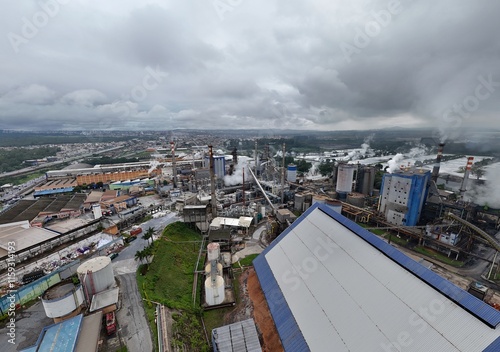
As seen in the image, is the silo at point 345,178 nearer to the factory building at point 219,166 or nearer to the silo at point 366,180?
the silo at point 366,180

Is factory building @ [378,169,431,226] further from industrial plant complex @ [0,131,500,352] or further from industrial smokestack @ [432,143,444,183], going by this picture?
industrial smokestack @ [432,143,444,183]

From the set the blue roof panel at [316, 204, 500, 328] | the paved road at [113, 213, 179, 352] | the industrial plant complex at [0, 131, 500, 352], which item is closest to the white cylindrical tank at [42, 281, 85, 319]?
the industrial plant complex at [0, 131, 500, 352]

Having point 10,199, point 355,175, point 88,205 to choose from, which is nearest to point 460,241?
point 355,175

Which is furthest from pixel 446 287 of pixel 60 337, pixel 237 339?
pixel 60 337

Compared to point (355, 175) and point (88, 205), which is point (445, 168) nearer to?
point (355, 175)

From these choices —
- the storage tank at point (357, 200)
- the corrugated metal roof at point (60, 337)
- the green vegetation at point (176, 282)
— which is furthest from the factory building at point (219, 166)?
the corrugated metal roof at point (60, 337)

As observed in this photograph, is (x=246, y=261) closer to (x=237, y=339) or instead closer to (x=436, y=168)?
(x=237, y=339)

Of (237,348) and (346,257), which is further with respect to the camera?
(346,257)
